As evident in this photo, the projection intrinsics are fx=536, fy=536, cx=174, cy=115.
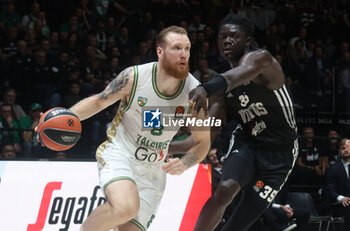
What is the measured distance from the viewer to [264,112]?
473cm

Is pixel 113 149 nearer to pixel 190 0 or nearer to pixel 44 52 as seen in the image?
pixel 44 52

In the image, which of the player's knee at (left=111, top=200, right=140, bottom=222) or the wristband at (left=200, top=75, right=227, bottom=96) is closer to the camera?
the wristband at (left=200, top=75, right=227, bottom=96)

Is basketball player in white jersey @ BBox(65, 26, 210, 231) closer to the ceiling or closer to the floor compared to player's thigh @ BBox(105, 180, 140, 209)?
closer to the ceiling

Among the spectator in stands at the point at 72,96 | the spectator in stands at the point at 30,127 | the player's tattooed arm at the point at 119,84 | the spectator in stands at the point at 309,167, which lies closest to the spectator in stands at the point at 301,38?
the spectator in stands at the point at 309,167

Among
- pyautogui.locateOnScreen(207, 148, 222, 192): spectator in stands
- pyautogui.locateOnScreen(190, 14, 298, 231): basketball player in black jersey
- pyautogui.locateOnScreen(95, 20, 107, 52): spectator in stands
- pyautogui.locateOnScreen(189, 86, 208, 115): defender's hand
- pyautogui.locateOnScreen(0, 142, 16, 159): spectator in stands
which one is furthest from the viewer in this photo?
pyautogui.locateOnScreen(95, 20, 107, 52): spectator in stands

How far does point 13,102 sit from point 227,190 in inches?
180

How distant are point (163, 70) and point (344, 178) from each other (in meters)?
3.90

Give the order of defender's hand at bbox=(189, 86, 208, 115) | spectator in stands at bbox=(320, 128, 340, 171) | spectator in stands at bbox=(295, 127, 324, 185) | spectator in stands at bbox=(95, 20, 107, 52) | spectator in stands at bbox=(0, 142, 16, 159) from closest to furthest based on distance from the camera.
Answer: defender's hand at bbox=(189, 86, 208, 115) → spectator in stands at bbox=(0, 142, 16, 159) → spectator in stands at bbox=(295, 127, 324, 185) → spectator in stands at bbox=(320, 128, 340, 171) → spectator in stands at bbox=(95, 20, 107, 52)

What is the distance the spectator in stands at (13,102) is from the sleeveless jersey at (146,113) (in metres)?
3.64

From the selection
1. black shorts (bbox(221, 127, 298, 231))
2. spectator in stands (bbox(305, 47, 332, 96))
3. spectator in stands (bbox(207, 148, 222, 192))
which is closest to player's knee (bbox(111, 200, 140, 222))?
black shorts (bbox(221, 127, 298, 231))

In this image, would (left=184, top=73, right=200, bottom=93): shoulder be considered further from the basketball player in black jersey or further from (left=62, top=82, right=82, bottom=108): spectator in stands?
(left=62, top=82, right=82, bottom=108): spectator in stands

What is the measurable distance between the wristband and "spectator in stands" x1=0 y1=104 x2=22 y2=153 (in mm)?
4209

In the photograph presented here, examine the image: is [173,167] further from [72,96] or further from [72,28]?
[72,28]

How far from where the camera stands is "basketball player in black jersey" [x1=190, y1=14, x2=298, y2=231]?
4.52 meters
